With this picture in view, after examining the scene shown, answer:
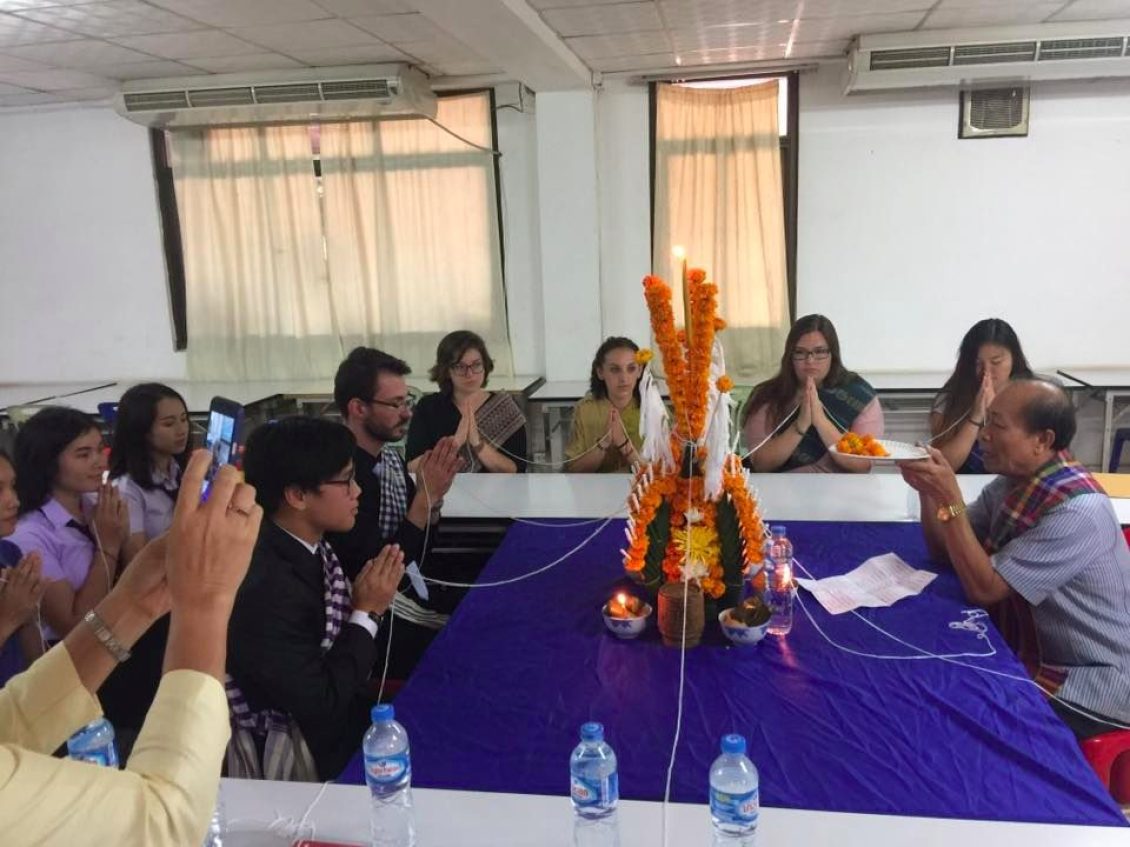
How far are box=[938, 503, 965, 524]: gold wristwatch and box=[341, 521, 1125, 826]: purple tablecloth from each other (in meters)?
0.21

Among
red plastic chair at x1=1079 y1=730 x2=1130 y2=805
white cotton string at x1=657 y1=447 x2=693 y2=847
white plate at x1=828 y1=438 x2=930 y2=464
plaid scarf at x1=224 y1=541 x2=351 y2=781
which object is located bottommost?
red plastic chair at x1=1079 y1=730 x2=1130 y2=805

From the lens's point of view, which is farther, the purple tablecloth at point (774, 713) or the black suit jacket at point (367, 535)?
the black suit jacket at point (367, 535)

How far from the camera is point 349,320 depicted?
5.52 m

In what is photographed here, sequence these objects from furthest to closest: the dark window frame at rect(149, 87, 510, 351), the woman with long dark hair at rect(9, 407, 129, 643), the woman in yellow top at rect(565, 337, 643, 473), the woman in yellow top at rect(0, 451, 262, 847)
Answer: the dark window frame at rect(149, 87, 510, 351), the woman in yellow top at rect(565, 337, 643, 473), the woman with long dark hair at rect(9, 407, 129, 643), the woman in yellow top at rect(0, 451, 262, 847)

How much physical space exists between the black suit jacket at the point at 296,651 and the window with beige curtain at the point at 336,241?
371 centimetres

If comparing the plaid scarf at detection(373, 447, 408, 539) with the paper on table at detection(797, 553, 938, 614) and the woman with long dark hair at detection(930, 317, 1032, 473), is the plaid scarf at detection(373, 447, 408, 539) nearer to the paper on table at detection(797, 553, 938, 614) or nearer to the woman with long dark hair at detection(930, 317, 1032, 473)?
the paper on table at detection(797, 553, 938, 614)

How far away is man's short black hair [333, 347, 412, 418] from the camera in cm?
259

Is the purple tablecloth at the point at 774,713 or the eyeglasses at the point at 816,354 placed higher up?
the eyeglasses at the point at 816,354

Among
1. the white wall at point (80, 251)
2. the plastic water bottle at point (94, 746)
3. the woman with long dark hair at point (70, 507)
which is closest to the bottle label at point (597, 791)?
the plastic water bottle at point (94, 746)

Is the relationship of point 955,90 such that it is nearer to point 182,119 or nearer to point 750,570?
point 750,570

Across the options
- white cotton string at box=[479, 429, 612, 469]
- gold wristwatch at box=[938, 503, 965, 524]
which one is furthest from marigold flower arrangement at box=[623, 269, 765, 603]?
white cotton string at box=[479, 429, 612, 469]

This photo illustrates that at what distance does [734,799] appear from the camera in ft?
3.54

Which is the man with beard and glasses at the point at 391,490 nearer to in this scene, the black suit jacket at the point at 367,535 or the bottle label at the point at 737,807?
the black suit jacket at the point at 367,535

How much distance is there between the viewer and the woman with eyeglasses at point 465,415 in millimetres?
3352
